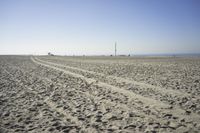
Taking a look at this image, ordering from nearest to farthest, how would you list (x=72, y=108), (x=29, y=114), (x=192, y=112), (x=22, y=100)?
(x=192, y=112)
(x=29, y=114)
(x=72, y=108)
(x=22, y=100)

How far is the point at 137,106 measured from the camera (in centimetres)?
711

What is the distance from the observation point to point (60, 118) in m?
6.09

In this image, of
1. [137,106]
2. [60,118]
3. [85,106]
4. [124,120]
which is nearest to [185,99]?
[137,106]

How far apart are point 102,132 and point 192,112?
310cm

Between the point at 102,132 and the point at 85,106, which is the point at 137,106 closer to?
the point at 85,106

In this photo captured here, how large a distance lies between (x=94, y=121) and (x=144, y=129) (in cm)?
150

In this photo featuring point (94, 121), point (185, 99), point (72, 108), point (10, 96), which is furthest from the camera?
point (10, 96)

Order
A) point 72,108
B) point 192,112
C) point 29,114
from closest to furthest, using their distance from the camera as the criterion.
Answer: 1. point 192,112
2. point 29,114
3. point 72,108

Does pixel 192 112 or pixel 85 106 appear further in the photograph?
pixel 85 106

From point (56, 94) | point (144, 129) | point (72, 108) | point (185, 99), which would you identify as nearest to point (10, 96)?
point (56, 94)

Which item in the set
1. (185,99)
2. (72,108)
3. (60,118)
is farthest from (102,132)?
(185,99)

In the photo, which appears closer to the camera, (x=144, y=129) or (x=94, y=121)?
(x=144, y=129)

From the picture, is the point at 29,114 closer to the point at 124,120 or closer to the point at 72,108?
the point at 72,108

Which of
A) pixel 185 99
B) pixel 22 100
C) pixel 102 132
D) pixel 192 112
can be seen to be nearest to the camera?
pixel 102 132
